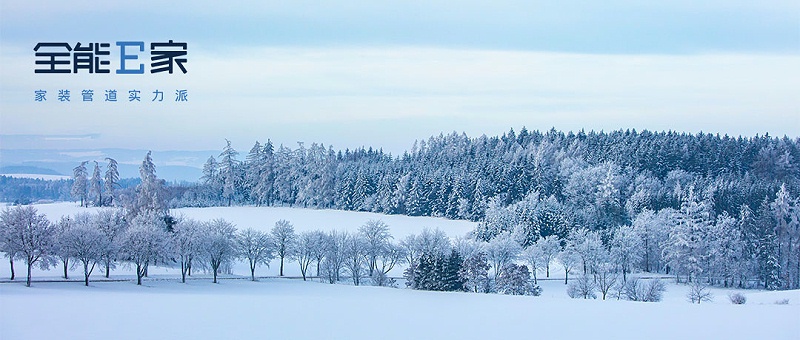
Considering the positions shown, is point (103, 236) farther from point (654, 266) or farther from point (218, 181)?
point (218, 181)

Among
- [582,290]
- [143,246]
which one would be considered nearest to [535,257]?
[582,290]

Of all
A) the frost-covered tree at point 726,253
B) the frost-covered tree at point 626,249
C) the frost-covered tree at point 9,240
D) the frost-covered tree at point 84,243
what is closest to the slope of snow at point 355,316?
the frost-covered tree at point 84,243

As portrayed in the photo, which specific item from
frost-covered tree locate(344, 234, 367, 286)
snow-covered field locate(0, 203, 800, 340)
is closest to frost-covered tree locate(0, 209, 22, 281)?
snow-covered field locate(0, 203, 800, 340)

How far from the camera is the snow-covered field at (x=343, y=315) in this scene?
109ft

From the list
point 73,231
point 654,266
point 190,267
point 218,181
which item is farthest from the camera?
point 218,181

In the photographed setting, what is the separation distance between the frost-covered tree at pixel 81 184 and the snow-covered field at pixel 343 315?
52281 mm

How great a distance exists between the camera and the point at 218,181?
120375 millimetres

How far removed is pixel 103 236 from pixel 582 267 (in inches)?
1637

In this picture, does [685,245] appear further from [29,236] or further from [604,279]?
[29,236]

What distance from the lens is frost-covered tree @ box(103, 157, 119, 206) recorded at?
106 meters

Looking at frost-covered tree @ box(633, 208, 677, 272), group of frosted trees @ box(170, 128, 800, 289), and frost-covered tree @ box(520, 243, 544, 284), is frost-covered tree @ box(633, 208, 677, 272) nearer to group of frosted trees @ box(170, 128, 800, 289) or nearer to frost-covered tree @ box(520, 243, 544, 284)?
group of frosted trees @ box(170, 128, 800, 289)

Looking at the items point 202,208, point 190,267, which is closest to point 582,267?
point 190,267

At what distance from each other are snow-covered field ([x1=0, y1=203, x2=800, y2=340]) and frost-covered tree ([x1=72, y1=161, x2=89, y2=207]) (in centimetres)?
5228

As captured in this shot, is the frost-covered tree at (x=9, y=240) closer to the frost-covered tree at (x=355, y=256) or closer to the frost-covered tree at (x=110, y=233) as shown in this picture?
the frost-covered tree at (x=110, y=233)
